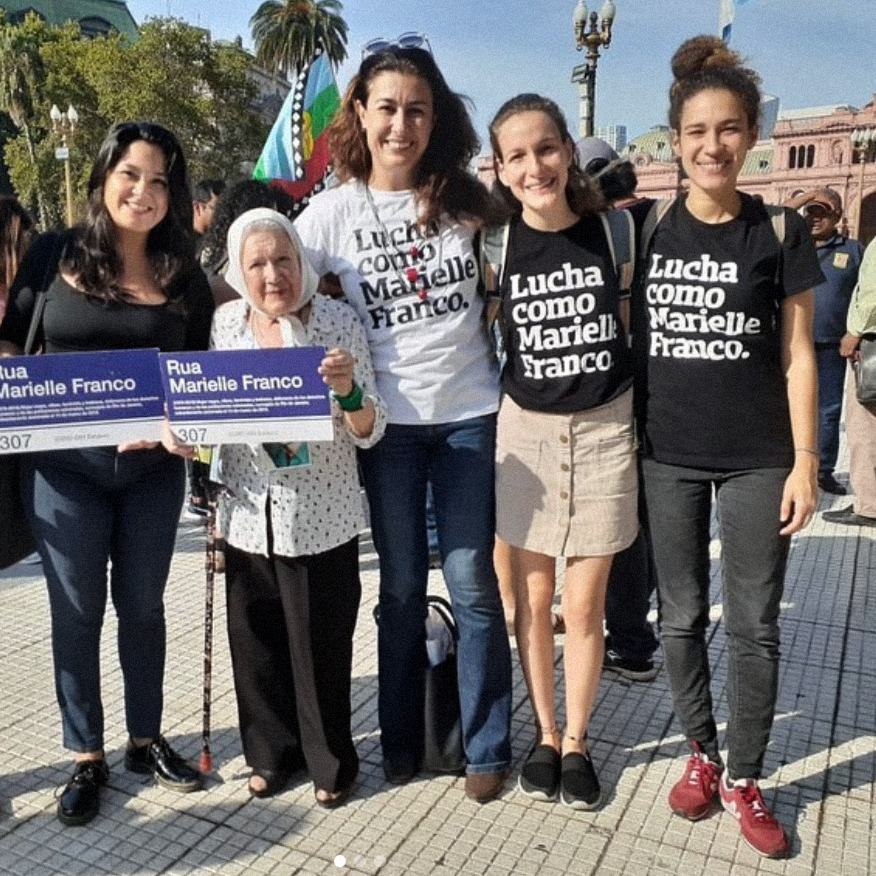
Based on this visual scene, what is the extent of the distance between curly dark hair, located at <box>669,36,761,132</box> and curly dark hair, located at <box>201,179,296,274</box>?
2.32 meters

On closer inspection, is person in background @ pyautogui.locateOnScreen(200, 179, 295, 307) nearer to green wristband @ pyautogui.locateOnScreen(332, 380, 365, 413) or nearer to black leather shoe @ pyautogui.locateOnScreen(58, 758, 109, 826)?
green wristband @ pyautogui.locateOnScreen(332, 380, 365, 413)

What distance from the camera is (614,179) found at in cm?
357

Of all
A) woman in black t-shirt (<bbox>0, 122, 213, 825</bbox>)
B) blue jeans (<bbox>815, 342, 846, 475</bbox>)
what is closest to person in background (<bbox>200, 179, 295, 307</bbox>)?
woman in black t-shirt (<bbox>0, 122, 213, 825</bbox>)

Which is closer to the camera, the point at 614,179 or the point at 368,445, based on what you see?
the point at 368,445

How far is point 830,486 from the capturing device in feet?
21.2

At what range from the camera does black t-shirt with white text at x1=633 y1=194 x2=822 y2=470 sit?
225cm

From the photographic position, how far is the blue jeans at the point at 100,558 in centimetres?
246

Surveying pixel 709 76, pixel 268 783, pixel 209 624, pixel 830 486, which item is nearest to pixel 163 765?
pixel 268 783

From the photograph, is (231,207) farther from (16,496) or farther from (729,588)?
(729,588)

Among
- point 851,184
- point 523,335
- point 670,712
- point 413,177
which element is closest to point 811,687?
point 670,712

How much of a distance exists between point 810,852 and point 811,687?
1.11m

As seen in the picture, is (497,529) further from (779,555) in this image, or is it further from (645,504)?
(779,555)

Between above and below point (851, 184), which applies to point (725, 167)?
below

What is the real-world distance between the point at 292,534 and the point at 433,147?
1.26 meters
